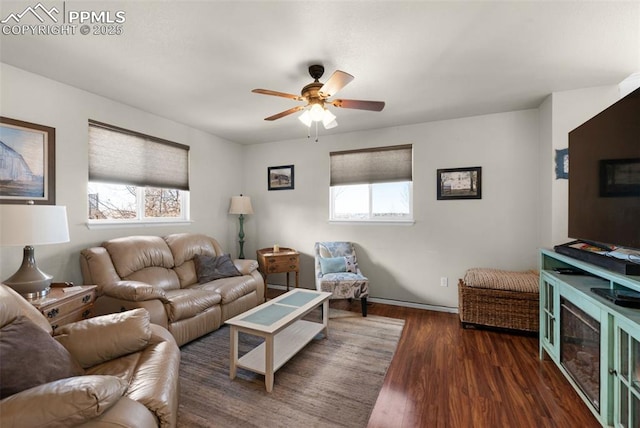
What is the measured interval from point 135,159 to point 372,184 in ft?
10.3

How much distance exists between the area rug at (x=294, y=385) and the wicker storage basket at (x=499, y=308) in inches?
35.0

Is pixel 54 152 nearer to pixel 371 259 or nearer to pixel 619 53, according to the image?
pixel 371 259

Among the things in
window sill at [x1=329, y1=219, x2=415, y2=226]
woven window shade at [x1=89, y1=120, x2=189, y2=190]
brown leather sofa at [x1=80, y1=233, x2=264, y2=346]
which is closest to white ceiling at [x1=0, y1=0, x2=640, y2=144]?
woven window shade at [x1=89, y1=120, x2=189, y2=190]

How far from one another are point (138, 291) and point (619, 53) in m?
4.28

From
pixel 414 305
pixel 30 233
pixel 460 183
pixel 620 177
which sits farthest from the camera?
pixel 414 305

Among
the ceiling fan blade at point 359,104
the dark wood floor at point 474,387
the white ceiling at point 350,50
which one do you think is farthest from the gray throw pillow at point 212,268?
the ceiling fan blade at point 359,104

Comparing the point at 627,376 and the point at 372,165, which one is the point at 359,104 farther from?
the point at 627,376

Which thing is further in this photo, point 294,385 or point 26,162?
point 26,162

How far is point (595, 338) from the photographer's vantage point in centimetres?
165

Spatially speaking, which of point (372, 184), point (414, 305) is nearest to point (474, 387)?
point (414, 305)

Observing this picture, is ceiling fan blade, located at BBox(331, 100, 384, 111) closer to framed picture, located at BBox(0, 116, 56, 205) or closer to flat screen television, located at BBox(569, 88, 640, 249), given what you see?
flat screen television, located at BBox(569, 88, 640, 249)

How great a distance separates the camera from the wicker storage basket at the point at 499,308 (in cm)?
286

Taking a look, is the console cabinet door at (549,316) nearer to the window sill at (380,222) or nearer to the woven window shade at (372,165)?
the window sill at (380,222)

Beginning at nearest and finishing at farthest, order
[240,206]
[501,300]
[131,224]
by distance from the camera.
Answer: [501,300] → [131,224] → [240,206]
